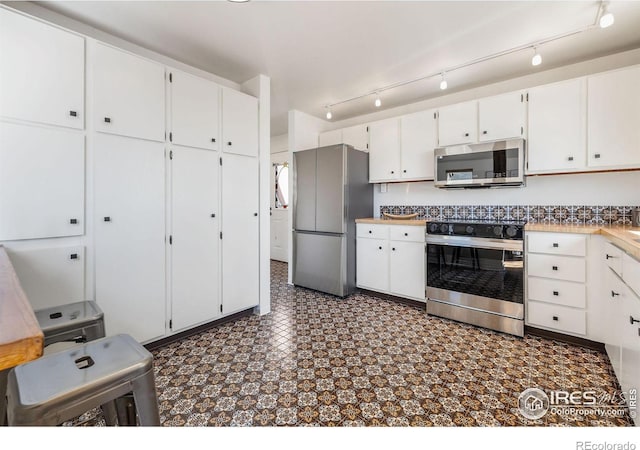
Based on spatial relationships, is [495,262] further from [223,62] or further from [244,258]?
[223,62]

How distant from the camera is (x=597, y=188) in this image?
283cm

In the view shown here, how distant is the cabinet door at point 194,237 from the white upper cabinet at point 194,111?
0.33 ft

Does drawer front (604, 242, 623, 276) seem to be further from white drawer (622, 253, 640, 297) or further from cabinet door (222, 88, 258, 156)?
cabinet door (222, 88, 258, 156)

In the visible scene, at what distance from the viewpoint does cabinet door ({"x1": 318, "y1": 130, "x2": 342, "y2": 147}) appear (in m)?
4.35

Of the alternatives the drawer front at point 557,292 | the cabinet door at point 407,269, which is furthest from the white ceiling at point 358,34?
the drawer front at point 557,292

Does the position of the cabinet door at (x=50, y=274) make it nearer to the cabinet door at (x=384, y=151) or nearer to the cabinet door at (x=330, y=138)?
the cabinet door at (x=384, y=151)

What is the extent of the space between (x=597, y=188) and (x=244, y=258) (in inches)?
139

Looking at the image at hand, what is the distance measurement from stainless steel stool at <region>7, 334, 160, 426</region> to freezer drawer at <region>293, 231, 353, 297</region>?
278cm

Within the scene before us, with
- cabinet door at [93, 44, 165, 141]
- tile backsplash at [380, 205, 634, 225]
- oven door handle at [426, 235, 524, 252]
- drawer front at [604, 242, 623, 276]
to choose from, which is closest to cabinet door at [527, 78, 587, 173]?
tile backsplash at [380, 205, 634, 225]

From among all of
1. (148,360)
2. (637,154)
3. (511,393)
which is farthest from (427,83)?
(148,360)

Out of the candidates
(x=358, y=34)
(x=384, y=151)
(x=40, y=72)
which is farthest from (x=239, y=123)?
(x=384, y=151)

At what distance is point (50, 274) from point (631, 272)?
11.2ft

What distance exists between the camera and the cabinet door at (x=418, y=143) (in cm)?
348
